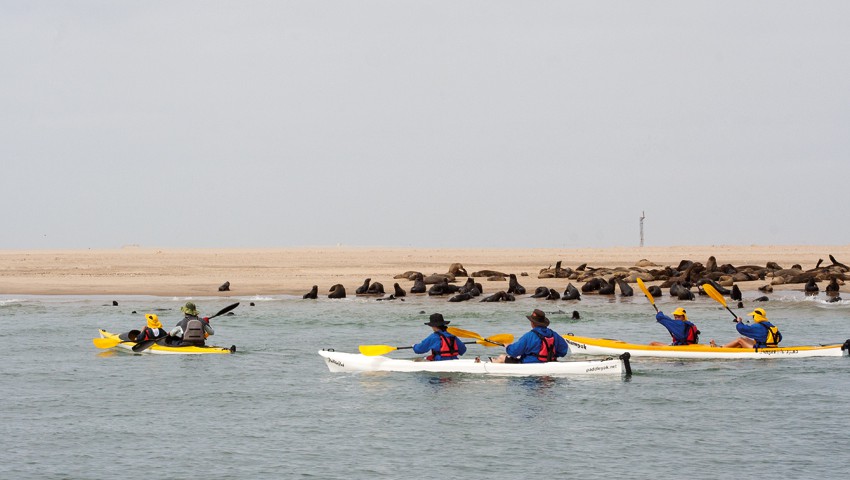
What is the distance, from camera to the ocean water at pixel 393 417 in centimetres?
1391

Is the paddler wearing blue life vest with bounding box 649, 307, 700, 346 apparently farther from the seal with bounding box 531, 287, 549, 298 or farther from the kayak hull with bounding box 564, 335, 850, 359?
the seal with bounding box 531, 287, 549, 298

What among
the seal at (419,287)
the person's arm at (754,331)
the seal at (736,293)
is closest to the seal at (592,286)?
the seal at (736,293)

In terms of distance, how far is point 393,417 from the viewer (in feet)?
55.8

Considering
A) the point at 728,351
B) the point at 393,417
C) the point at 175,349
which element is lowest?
the point at 393,417

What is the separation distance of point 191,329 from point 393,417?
832 cm

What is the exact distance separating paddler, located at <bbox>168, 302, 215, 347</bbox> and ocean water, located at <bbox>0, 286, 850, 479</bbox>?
42 cm

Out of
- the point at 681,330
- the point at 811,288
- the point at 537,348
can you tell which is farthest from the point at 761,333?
the point at 811,288

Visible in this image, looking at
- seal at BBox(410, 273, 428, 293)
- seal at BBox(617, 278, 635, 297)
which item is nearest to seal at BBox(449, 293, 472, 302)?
seal at BBox(410, 273, 428, 293)

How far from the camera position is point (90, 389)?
65.0 ft

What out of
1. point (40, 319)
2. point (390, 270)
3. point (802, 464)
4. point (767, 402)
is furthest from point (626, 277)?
point (802, 464)

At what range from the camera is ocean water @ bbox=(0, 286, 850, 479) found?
45.6 feet

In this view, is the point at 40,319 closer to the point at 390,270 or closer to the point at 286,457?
the point at 286,457

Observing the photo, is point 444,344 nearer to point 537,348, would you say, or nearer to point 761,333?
point 537,348

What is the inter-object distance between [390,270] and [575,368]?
3892 centimetres
